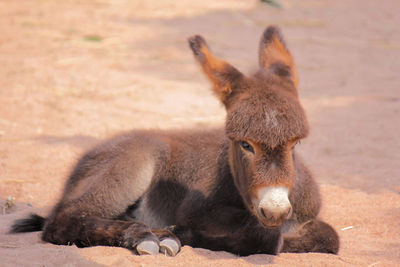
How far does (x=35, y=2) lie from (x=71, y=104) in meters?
10.5

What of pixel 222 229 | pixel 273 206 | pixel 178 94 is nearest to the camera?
pixel 273 206

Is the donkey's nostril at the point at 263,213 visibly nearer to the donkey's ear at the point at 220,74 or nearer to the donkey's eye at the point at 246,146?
the donkey's eye at the point at 246,146

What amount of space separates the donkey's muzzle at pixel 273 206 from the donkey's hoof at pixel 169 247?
3.19ft

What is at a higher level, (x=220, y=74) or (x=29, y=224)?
(x=220, y=74)

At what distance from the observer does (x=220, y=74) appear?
4727 millimetres

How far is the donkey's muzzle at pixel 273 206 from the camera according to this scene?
3.86 metres

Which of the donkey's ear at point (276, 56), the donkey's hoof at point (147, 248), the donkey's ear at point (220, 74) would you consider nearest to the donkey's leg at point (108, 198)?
the donkey's hoof at point (147, 248)

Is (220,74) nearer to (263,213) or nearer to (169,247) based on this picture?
(263,213)

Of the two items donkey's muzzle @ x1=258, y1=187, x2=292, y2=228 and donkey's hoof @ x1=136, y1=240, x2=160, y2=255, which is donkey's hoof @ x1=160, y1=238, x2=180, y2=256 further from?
donkey's muzzle @ x1=258, y1=187, x2=292, y2=228

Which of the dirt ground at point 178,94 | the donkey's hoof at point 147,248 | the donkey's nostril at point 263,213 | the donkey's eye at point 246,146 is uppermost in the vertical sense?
the donkey's eye at point 246,146

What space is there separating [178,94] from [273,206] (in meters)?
6.75

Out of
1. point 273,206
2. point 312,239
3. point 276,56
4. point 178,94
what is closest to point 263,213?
point 273,206

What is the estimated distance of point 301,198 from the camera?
5.11 metres

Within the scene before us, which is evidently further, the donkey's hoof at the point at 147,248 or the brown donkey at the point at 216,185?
the donkey's hoof at the point at 147,248
